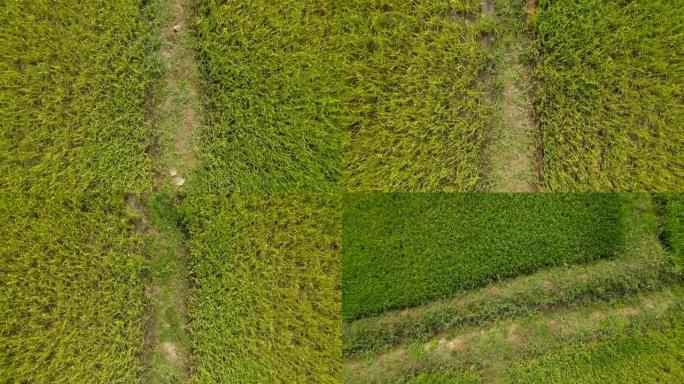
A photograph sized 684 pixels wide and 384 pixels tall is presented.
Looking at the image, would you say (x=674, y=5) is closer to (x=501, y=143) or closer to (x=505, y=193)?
(x=501, y=143)

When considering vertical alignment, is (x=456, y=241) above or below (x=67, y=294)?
above

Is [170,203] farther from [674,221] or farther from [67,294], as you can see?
[674,221]

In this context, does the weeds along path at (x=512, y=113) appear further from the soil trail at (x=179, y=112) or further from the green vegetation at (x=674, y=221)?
the soil trail at (x=179, y=112)

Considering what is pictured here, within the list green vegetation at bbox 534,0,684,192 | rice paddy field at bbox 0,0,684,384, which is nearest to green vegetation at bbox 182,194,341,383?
rice paddy field at bbox 0,0,684,384

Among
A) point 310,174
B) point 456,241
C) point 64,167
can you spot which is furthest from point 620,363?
point 64,167

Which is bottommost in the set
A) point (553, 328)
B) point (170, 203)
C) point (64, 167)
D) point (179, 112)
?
point (553, 328)

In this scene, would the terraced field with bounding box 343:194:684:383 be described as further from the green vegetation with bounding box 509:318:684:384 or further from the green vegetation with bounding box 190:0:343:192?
the green vegetation with bounding box 190:0:343:192

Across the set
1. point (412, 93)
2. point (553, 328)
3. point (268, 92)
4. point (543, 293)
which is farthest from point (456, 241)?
point (268, 92)
